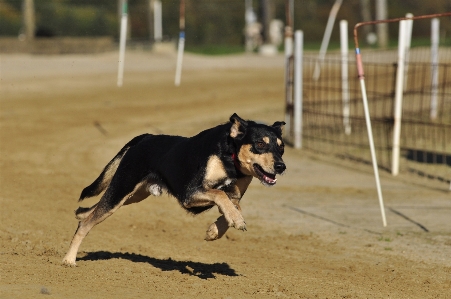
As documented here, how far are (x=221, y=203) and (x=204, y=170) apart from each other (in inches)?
15.7

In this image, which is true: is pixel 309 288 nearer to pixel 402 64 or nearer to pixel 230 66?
pixel 402 64

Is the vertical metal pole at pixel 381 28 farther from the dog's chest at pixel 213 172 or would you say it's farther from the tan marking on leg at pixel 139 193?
the dog's chest at pixel 213 172

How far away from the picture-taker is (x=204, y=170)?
7.56m

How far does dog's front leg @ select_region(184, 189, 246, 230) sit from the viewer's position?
7.21 m

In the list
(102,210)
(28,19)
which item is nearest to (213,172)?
(102,210)

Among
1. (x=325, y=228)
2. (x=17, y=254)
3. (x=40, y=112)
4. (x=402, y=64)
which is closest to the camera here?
(x=17, y=254)

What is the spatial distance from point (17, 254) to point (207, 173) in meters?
2.55

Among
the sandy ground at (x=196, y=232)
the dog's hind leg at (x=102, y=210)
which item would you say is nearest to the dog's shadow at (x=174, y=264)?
the sandy ground at (x=196, y=232)

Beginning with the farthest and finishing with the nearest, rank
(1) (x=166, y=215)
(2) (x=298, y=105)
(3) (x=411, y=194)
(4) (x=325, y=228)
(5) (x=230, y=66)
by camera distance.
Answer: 1. (5) (x=230, y=66)
2. (2) (x=298, y=105)
3. (3) (x=411, y=194)
4. (1) (x=166, y=215)
5. (4) (x=325, y=228)

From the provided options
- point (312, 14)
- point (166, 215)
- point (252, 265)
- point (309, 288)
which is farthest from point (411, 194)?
point (312, 14)

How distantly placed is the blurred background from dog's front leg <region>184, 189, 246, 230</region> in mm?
25219

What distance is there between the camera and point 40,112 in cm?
2152

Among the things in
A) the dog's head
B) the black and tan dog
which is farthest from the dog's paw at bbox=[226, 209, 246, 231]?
the dog's head

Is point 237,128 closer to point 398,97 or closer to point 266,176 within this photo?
point 266,176
